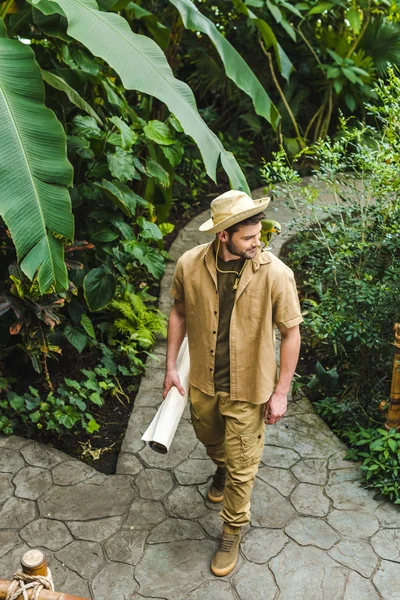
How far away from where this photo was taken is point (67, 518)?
158 inches

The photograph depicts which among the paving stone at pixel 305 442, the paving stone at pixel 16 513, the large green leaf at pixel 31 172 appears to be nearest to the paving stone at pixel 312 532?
the paving stone at pixel 305 442

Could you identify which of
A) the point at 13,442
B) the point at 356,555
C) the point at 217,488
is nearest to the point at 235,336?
the point at 217,488

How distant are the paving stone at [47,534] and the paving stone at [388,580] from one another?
5.09 feet

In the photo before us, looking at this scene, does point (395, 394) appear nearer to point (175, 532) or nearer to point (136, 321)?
point (175, 532)

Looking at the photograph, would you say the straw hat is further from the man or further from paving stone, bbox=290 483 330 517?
paving stone, bbox=290 483 330 517

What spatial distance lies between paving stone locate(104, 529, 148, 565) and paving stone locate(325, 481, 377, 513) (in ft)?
3.50

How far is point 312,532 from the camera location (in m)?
3.91

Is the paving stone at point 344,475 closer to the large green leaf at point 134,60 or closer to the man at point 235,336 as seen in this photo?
the man at point 235,336

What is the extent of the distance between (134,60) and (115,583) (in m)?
2.56

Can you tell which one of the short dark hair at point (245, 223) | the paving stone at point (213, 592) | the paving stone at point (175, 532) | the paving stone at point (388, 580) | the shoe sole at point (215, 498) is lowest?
the paving stone at point (175, 532)

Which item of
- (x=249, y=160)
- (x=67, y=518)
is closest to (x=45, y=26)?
(x=67, y=518)

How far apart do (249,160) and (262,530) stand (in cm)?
555

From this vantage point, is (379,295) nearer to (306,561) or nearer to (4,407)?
(306,561)

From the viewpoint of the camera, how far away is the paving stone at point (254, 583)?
354 cm
